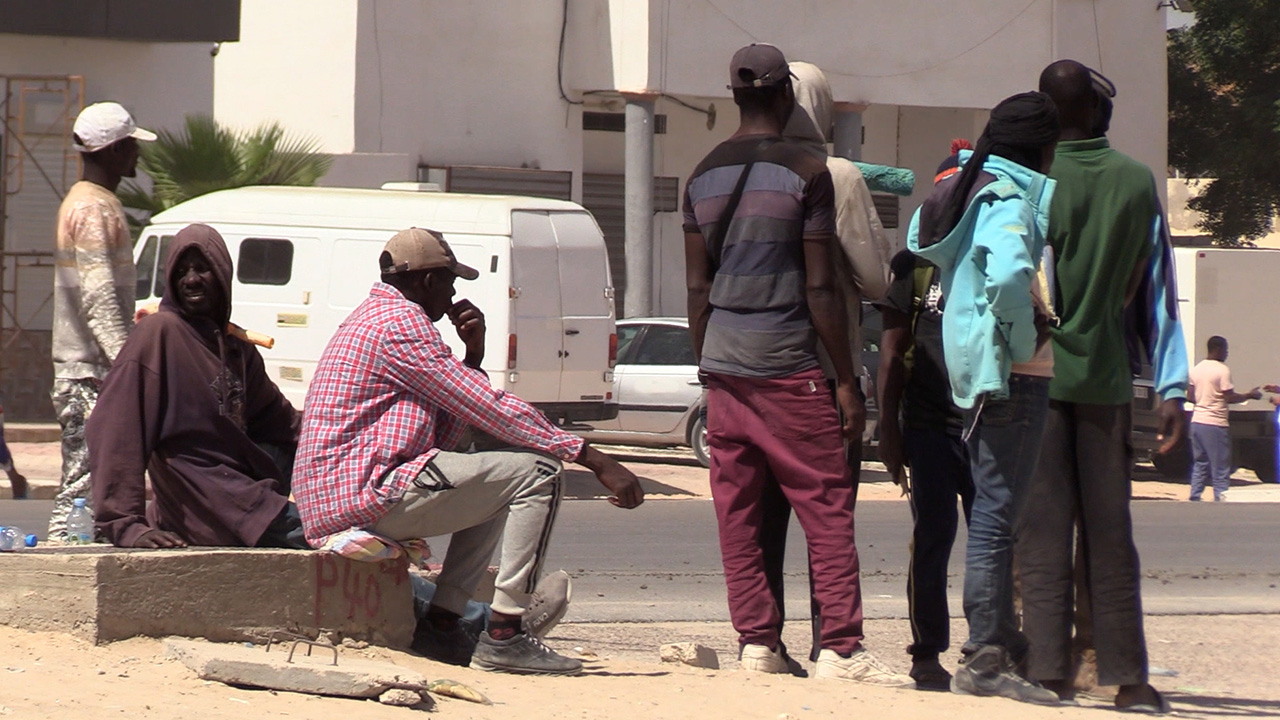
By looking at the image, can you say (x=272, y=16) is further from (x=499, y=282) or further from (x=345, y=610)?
(x=345, y=610)

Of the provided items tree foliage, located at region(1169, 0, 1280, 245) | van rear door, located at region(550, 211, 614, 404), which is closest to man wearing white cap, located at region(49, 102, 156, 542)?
van rear door, located at region(550, 211, 614, 404)

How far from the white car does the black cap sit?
38.8ft

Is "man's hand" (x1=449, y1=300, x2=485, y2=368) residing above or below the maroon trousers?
above

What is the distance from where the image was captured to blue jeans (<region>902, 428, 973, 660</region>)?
5793mm

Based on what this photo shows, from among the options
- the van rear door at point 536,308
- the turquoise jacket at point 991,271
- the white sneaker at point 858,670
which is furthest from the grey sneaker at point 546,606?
the van rear door at point 536,308

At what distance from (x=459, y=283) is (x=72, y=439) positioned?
7.56 meters

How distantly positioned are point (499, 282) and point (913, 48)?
10.5 meters

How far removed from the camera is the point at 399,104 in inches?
848

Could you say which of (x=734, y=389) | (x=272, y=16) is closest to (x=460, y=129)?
(x=272, y=16)

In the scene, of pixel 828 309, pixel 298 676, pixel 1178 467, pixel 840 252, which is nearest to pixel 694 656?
pixel 828 309

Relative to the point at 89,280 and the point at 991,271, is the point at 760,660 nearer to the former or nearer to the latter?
the point at 991,271

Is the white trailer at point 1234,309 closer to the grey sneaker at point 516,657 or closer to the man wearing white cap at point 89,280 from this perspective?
the man wearing white cap at point 89,280

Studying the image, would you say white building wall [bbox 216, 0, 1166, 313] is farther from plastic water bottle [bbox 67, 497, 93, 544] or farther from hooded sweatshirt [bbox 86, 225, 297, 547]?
hooded sweatshirt [bbox 86, 225, 297, 547]

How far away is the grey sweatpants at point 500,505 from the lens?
550 centimetres
